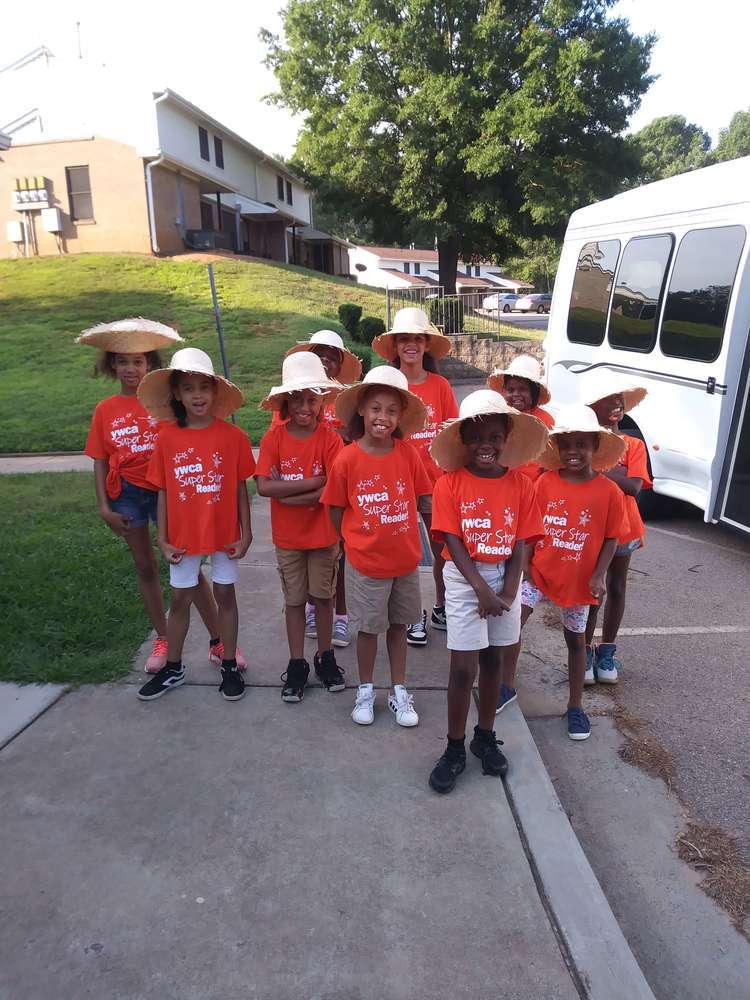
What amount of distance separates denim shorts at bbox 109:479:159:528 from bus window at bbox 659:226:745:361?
4.28 m

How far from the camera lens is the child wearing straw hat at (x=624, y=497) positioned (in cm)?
354

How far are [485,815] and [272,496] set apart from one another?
5.34 ft

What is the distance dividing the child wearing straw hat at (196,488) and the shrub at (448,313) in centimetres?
1417

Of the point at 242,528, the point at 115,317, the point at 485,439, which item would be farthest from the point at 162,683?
the point at 115,317

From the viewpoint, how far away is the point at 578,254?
24.6ft

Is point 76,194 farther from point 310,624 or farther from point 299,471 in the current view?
point 299,471

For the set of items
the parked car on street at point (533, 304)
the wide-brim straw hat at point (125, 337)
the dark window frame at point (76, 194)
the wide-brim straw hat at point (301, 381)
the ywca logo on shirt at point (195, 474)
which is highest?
the dark window frame at point (76, 194)

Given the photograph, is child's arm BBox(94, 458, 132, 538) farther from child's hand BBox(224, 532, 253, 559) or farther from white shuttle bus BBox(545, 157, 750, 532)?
white shuttle bus BBox(545, 157, 750, 532)

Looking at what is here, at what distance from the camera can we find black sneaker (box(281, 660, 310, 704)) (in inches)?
135

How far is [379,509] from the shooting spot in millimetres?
3164

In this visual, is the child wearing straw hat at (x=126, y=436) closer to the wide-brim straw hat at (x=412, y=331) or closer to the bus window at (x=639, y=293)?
the wide-brim straw hat at (x=412, y=331)

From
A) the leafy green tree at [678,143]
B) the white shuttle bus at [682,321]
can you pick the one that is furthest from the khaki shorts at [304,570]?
the leafy green tree at [678,143]

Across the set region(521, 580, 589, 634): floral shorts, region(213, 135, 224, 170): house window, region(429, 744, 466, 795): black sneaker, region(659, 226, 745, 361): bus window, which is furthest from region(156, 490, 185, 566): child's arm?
region(213, 135, 224, 170): house window

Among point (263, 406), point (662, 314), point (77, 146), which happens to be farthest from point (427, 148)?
point (263, 406)
